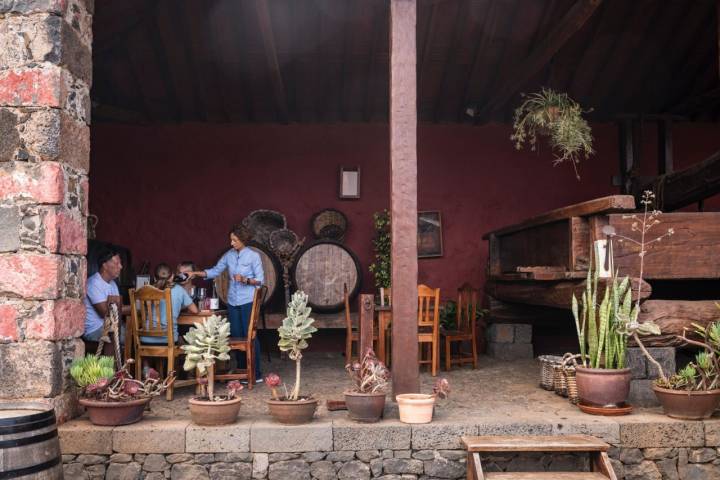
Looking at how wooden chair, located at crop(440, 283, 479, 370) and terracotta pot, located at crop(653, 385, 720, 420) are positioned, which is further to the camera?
wooden chair, located at crop(440, 283, 479, 370)

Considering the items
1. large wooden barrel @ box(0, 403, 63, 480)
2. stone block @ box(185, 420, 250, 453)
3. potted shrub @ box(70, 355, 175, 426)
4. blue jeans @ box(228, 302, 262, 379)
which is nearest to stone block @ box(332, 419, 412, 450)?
stone block @ box(185, 420, 250, 453)

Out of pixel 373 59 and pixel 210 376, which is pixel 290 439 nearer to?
pixel 210 376

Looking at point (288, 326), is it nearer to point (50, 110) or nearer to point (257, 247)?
point (50, 110)

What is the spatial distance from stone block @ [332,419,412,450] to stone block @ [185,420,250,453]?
Answer: 0.54 m

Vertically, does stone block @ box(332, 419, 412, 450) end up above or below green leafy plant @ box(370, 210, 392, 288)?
below

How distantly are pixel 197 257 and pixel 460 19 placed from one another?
4.06 metres

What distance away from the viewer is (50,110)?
14.2 feet

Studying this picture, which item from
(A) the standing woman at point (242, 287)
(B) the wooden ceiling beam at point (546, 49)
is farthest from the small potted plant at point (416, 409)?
(B) the wooden ceiling beam at point (546, 49)

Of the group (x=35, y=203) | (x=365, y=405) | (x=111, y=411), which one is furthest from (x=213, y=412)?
(x=35, y=203)

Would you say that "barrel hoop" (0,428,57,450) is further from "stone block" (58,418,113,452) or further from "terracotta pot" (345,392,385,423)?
"terracotta pot" (345,392,385,423)

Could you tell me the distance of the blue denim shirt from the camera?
6.37 m

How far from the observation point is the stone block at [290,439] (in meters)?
4.17

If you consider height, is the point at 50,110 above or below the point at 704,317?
above

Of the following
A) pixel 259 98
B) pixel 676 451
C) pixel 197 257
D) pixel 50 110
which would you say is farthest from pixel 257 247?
pixel 676 451
